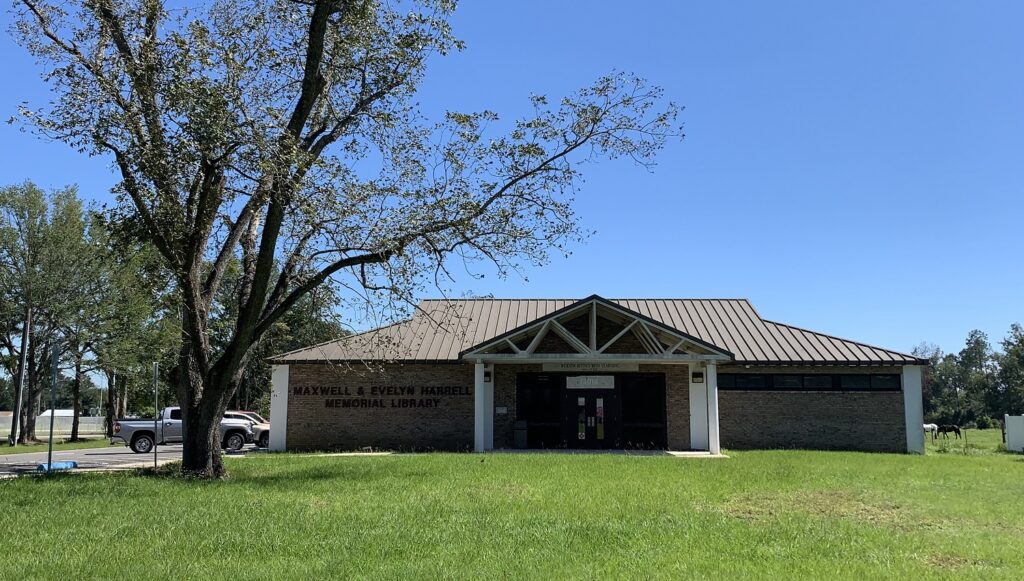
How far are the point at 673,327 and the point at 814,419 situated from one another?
18.2ft

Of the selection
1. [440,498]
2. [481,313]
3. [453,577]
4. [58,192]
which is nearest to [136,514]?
[440,498]

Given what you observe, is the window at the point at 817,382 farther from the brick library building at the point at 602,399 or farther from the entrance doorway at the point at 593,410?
the entrance doorway at the point at 593,410

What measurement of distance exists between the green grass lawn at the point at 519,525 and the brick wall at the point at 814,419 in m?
8.80

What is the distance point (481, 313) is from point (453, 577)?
22.1 metres

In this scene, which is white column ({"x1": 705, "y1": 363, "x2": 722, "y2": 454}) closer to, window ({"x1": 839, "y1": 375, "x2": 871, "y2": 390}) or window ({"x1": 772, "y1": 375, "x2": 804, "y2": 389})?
window ({"x1": 772, "y1": 375, "x2": 804, "y2": 389})

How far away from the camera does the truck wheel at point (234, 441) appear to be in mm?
27109

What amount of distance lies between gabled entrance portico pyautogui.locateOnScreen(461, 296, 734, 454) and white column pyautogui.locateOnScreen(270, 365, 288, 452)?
643 cm

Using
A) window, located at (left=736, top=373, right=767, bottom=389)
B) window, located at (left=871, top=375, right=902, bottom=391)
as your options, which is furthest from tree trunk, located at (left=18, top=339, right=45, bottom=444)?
window, located at (left=871, top=375, right=902, bottom=391)

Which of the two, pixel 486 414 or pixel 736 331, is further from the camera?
pixel 736 331

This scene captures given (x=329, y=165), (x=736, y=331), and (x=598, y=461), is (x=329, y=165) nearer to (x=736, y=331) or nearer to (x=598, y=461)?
(x=598, y=461)

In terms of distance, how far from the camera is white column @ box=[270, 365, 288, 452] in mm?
24297

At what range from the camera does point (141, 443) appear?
26.6 meters

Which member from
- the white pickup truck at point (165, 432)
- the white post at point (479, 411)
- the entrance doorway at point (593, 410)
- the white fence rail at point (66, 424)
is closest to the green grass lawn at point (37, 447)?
the white pickup truck at point (165, 432)

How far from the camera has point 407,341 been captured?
25438mm
